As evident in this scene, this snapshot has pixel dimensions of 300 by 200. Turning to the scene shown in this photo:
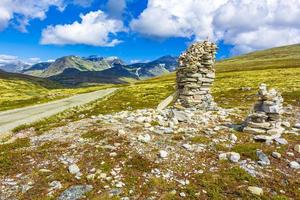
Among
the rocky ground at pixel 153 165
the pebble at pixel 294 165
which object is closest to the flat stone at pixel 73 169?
the rocky ground at pixel 153 165

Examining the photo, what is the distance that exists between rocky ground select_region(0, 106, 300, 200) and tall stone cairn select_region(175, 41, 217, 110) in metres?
13.1

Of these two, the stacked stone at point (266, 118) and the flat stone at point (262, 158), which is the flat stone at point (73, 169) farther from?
the stacked stone at point (266, 118)

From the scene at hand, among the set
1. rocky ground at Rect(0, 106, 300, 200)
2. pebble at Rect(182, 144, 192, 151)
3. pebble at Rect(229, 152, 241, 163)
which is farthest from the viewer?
pebble at Rect(182, 144, 192, 151)

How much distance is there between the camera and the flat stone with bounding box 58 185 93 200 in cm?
1311

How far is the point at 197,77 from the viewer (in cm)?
3506

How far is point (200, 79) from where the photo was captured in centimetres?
3503

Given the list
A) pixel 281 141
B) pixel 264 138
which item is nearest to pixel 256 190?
pixel 281 141

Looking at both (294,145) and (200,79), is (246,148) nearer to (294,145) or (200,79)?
(294,145)

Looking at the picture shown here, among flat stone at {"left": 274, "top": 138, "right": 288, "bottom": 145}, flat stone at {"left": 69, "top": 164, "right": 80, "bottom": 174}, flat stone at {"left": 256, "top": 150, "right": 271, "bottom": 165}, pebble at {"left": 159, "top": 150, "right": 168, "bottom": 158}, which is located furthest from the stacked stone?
flat stone at {"left": 69, "top": 164, "right": 80, "bottom": 174}

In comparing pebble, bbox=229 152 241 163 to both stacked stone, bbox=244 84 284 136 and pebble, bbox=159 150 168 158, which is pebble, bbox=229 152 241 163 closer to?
pebble, bbox=159 150 168 158

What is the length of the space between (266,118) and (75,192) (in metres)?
13.0

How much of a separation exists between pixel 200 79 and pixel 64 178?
2302 cm

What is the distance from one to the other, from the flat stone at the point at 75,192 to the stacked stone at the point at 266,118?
1127 centimetres

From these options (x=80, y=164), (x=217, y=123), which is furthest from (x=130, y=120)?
(x=80, y=164)
